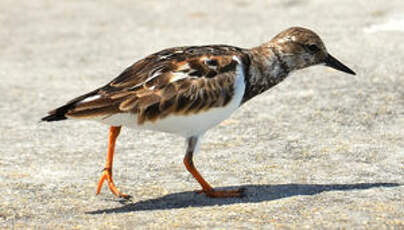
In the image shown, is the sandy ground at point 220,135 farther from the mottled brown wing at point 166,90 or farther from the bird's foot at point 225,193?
the mottled brown wing at point 166,90

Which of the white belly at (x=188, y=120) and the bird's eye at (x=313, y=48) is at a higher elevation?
the bird's eye at (x=313, y=48)

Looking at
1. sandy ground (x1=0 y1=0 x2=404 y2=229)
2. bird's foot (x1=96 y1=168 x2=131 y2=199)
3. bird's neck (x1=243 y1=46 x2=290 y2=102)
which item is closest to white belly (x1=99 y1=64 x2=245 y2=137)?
bird's neck (x1=243 y1=46 x2=290 y2=102)

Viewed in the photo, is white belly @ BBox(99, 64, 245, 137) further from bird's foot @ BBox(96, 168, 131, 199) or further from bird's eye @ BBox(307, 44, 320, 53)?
bird's eye @ BBox(307, 44, 320, 53)

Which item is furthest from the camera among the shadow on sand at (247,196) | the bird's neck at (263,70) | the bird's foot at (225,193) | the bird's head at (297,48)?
the bird's head at (297,48)

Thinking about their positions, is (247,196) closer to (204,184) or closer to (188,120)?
(204,184)

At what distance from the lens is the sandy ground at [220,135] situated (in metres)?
7.09

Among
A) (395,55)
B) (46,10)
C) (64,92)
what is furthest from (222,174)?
(46,10)

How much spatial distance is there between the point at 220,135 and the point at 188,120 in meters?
2.36

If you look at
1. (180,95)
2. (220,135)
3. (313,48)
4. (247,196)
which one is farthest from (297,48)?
(220,135)

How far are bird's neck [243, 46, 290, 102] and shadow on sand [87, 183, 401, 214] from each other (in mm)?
978

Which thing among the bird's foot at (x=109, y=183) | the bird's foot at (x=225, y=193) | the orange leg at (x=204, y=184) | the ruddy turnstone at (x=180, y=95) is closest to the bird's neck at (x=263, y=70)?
the ruddy turnstone at (x=180, y=95)

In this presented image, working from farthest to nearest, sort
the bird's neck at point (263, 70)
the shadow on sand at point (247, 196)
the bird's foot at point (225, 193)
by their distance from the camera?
the bird's neck at point (263, 70) → the bird's foot at point (225, 193) → the shadow on sand at point (247, 196)

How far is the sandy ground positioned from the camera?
7090 millimetres

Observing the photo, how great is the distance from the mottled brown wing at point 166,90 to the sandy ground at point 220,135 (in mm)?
986
